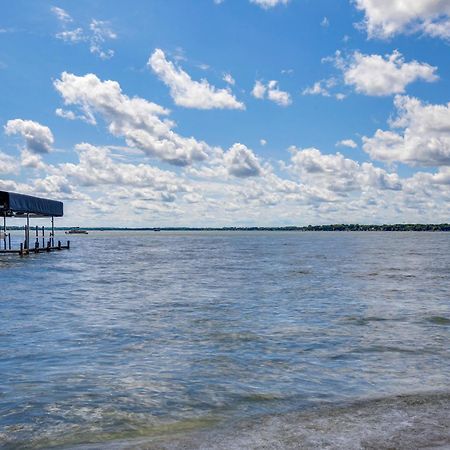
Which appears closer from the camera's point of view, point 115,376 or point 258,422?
point 258,422

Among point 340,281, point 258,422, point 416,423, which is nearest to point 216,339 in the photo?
point 258,422

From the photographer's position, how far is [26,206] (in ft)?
216

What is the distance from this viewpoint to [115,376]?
12.6 m

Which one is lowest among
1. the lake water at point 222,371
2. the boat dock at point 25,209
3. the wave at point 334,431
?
the lake water at point 222,371

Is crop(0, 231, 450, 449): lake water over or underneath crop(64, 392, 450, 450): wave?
underneath

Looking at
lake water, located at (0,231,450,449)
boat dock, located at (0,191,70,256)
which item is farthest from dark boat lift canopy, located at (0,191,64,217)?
lake water, located at (0,231,450,449)

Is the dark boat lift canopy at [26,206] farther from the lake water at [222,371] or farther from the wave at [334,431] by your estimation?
the wave at [334,431]

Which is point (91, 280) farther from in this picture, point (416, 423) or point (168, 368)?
point (416, 423)

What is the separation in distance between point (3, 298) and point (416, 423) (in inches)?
998

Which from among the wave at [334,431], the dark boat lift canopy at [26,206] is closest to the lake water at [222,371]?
the wave at [334,431]

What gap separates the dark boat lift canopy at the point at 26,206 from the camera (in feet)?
195

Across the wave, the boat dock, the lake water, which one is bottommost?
the lake water

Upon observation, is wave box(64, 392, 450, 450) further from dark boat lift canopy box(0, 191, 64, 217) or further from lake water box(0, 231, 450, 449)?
dark boat lift canopy box(0, 191, 64, 217)

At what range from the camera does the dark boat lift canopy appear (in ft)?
195
